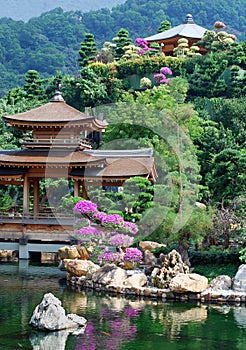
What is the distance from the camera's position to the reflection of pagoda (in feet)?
82.2

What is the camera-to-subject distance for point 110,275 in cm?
1934

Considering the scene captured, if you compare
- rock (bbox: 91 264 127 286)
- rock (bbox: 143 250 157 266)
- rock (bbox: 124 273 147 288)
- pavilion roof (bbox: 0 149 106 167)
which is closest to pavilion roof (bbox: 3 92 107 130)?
pavilion roof (bbox: 0 149 106 167)

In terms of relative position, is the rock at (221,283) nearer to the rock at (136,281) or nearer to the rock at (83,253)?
the rock at (136,281)

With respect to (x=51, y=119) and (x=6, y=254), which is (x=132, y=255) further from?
(x=51, y=119)

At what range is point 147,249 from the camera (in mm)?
22844

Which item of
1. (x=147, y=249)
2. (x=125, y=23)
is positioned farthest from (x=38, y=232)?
(x=125, y=23)

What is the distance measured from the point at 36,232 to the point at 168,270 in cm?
743

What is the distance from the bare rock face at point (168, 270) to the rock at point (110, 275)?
80 centimetres

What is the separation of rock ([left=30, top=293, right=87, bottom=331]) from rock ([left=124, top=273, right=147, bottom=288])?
3.63 m

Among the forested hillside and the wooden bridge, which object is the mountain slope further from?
the wooden bridge

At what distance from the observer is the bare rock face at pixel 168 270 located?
1862 centimetres

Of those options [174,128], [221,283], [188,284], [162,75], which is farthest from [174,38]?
[188,284]

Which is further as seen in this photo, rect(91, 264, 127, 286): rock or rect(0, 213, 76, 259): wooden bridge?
rect(0, 213, 76, 259): wooden bridge

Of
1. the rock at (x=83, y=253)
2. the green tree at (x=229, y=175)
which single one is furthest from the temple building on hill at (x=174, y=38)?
the rock at (x=83, y=253)
